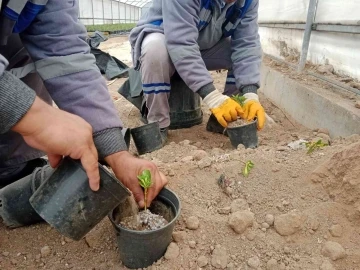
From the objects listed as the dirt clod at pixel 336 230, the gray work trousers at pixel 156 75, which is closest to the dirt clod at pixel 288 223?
the dirt clod at pixel 336 230

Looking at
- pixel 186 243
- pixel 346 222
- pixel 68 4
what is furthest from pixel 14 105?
pixel 346 222

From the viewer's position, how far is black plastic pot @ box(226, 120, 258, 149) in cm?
217

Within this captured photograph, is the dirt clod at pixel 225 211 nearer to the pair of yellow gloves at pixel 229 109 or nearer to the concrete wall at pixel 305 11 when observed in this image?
the pair of yellow gloves at pixel 229 109

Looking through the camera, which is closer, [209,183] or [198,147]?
[209,183]

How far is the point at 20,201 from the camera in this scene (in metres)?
1.45

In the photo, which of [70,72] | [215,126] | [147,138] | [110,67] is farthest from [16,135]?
[110,67]

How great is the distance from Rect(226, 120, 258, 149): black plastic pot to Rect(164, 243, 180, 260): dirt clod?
3.47 ft

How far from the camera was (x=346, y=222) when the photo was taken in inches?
53.7

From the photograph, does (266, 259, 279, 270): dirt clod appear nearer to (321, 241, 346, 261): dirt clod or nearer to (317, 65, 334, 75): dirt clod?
(321, 241, 346, 261): dirt clod

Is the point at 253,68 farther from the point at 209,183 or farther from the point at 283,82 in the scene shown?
the point at 209,183

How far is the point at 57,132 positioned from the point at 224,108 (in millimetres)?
1416

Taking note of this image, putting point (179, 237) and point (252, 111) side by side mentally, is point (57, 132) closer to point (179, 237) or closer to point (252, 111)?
point (179, 237)

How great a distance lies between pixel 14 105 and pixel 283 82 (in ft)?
9.07

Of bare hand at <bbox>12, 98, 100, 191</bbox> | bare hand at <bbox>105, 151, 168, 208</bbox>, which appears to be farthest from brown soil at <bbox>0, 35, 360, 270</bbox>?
bare hand at <bbox>12, 98, 100, 191</bbox>
